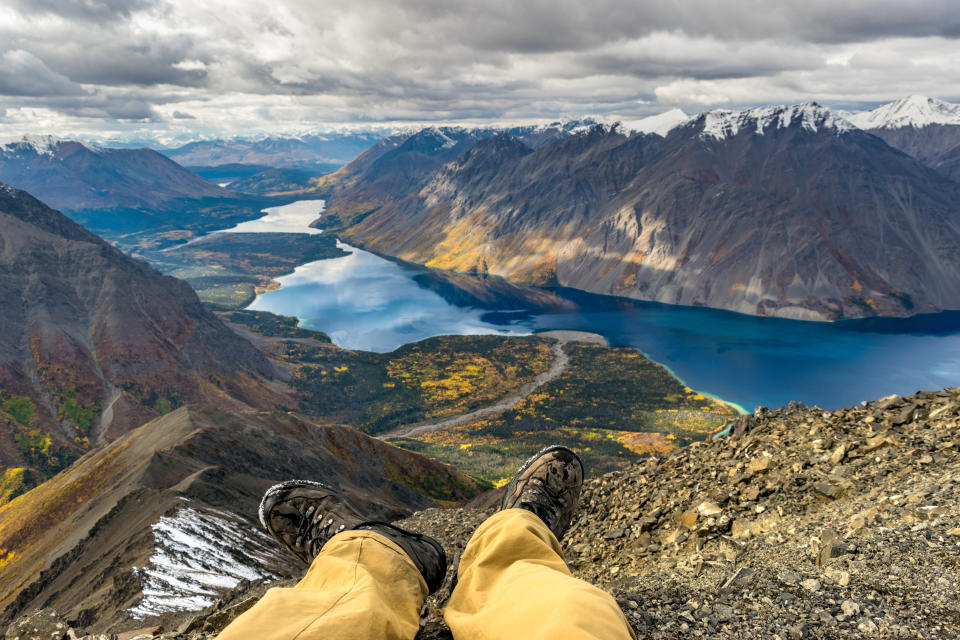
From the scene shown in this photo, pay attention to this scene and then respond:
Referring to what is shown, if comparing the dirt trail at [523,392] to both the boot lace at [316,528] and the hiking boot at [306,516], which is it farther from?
the boot lace at [316,528]

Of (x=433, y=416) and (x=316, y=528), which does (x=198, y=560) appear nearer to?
(x=316, y=528)

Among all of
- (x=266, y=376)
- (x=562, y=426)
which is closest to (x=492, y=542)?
(x=562, y=426)

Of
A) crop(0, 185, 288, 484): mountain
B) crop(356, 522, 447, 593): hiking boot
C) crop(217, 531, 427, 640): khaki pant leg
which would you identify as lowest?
crop(0, 185, 288, 484): mountain

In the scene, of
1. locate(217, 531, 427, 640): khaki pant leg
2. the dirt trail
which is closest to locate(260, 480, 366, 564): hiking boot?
locate(217, 531, 427, 640): khaki pant leg

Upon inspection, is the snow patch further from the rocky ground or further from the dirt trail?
the dirt trail

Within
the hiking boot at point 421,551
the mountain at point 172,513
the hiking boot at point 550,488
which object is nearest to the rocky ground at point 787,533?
the hiking boot at point 421,551

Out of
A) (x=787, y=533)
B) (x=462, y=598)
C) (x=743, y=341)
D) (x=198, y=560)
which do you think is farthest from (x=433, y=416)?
(x=462, y=598)
